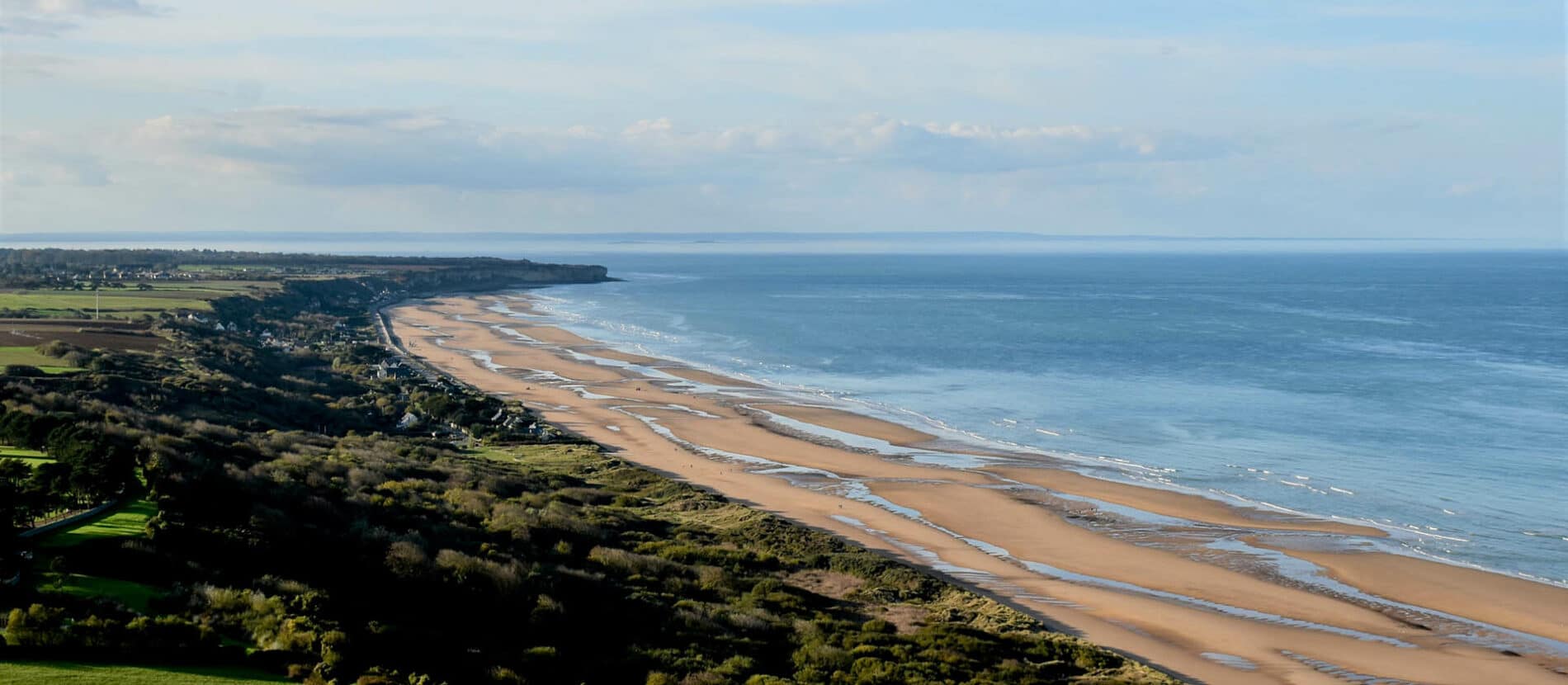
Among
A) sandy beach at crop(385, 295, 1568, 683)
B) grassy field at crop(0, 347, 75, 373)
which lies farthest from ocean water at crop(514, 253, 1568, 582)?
grassy field at crop(0, 347, 75, 373)

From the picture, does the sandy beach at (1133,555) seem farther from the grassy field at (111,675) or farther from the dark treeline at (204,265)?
the dark treeline at (204,265)

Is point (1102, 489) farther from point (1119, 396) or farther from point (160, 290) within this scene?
point (160, 290)

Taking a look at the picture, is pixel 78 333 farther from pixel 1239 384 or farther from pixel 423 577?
pixel 1239 384

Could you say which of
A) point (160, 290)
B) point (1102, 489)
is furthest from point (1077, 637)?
point (160, 290)

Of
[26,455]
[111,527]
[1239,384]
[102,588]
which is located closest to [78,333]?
[26,455]

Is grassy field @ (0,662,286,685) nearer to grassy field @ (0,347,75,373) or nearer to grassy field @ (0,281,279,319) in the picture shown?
grassy field @ (0,347,75,373)
